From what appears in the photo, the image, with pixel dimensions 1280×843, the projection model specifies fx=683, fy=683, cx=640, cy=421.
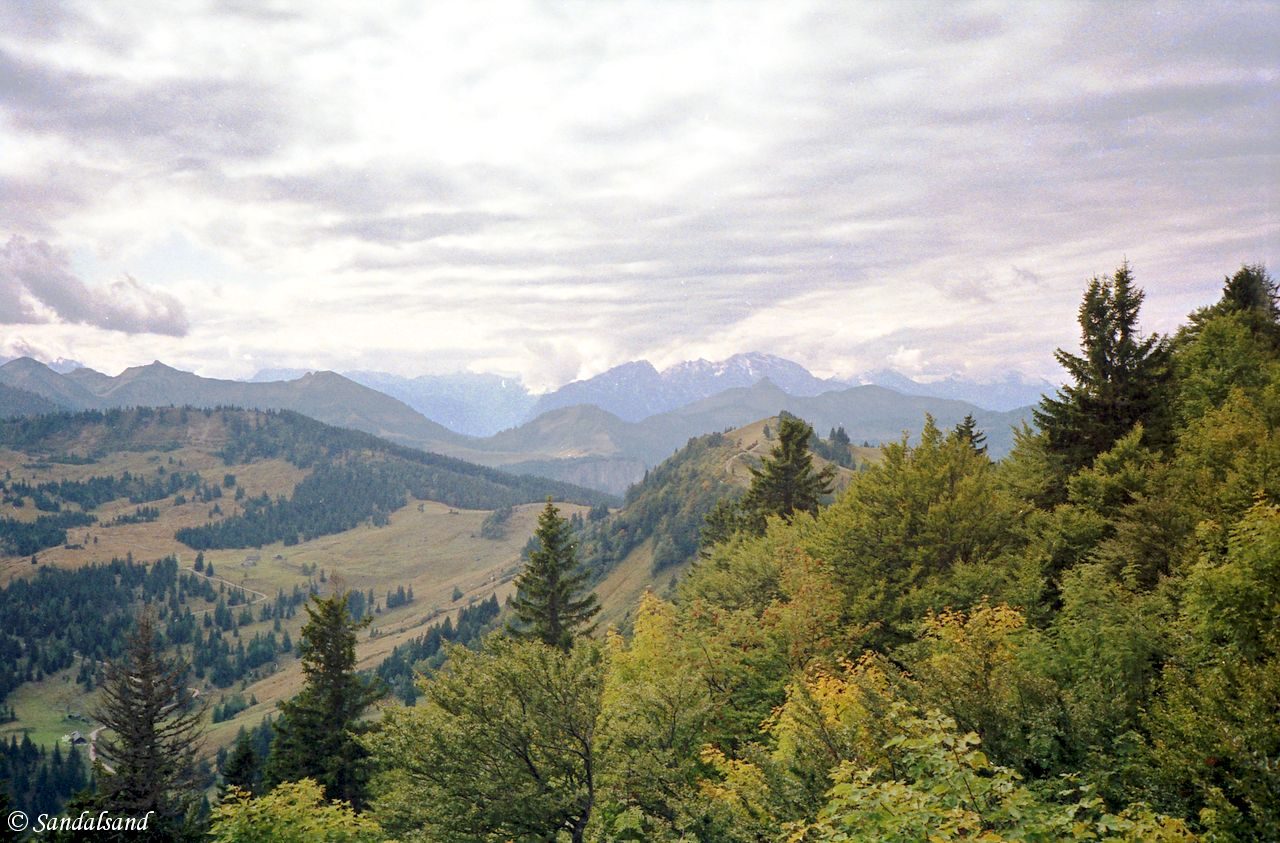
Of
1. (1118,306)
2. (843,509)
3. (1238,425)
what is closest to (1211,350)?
(1118,306)

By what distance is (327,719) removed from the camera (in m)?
45.1

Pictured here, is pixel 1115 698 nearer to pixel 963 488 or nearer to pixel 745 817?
pixel 745 817

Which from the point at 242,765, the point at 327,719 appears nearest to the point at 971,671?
the point at 327,719

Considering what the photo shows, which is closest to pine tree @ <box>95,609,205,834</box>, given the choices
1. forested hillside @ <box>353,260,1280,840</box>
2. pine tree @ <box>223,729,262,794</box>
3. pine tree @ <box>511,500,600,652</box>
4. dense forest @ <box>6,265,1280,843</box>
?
dense forest @ <box>6,265,1280,843</box>

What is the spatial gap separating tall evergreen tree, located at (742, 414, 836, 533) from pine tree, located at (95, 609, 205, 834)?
154 ft

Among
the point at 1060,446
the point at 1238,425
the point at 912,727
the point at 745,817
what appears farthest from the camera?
the point at 1060,446

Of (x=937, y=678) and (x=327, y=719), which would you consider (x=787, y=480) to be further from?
(x=937, y=678)

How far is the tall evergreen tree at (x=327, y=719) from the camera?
43719 millimetres

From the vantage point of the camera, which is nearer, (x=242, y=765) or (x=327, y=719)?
(x=327, y=719)

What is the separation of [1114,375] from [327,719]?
51.2 meters

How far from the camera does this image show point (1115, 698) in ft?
57.7

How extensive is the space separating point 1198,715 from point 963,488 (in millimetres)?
21649

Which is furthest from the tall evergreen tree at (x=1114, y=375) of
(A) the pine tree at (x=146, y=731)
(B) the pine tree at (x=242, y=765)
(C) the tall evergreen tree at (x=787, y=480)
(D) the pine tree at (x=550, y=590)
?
(B) the pine tree at (x=242, y=765)

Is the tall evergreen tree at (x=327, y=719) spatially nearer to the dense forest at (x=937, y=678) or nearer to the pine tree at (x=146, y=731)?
the dense forest at (x=937, y=678)
